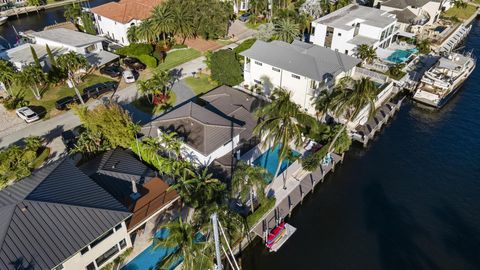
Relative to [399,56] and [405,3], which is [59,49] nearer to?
[399,56]

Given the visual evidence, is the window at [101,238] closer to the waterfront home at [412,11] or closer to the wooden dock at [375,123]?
the wooden dock at [375,123]

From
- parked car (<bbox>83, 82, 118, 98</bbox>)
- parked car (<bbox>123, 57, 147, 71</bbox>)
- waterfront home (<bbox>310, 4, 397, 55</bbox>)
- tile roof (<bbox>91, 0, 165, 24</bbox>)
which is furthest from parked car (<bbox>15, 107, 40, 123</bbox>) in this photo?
waterfront home (<bbox>310, 4, 397, 55</bbox>)

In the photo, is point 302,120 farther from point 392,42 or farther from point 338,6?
point 338,6

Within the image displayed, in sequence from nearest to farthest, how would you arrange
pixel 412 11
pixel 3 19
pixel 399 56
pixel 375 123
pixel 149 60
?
pixel 375 123 → pixel 149 60 → pixel 399 56 → pixel 412 11 → pixel 3 19

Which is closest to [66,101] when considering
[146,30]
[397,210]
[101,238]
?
[146,30]

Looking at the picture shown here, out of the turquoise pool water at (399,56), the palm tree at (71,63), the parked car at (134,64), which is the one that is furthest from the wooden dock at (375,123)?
the palm tree at (71,63)

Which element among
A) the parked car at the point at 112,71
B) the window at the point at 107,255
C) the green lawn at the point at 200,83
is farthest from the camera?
the parked car at the point at 112,71
